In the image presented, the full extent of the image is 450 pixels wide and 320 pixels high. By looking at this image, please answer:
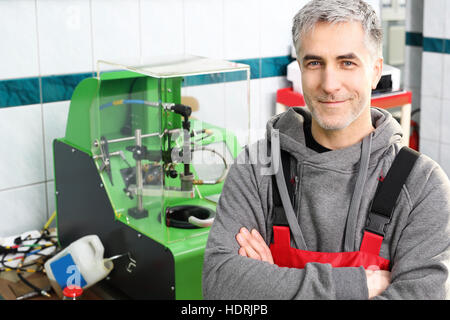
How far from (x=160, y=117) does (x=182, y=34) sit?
1.43 metres

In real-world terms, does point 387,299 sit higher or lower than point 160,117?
lower

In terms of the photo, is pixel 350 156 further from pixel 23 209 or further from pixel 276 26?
pixel 276 26

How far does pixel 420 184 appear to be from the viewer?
141 cm

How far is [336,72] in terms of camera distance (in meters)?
1.42

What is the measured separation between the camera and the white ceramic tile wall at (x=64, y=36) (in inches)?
114

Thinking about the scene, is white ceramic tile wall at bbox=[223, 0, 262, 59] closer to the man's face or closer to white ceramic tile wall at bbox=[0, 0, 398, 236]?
white ceramic tile wall at bbox=[0, 0, 398, 236]

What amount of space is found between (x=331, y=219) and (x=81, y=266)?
1175 millimetres

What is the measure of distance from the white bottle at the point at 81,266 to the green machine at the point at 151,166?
0.08 m

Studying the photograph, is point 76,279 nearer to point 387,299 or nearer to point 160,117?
point 160,117

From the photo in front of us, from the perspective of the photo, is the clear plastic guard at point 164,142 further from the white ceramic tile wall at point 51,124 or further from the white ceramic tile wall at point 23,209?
the white ceramic tile wall at point 23,209

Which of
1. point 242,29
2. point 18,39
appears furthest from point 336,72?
point 242,29

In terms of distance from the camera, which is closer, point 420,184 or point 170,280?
point 420,184
